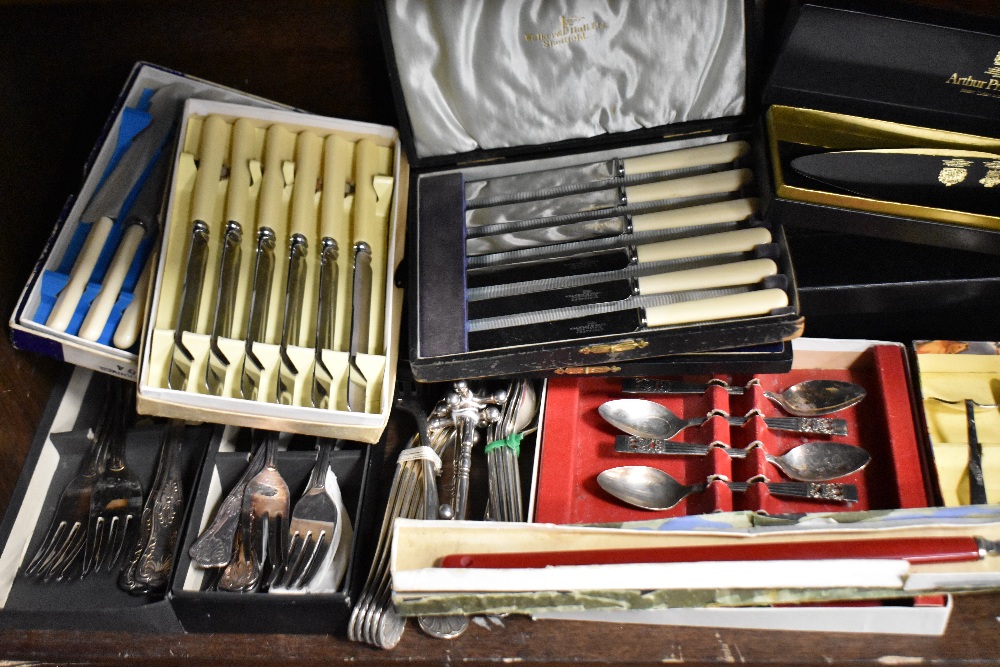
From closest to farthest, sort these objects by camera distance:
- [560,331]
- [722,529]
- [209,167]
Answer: [722,529] < [560,331] < [209,167]

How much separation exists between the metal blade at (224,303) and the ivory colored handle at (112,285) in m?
0.11

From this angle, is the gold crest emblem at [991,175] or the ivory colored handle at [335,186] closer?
the gold crest emblem at [991,175]

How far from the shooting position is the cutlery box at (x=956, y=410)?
832mm

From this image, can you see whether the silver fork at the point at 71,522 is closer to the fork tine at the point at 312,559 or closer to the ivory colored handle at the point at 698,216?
the fork tine at the point at 312,559

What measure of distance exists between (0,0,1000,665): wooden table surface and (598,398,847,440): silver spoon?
8.3 inches

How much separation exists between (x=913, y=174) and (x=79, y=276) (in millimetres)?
875

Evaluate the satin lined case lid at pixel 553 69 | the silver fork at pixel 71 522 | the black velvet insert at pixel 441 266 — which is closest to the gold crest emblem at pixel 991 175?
the satin lined case lid at pixel 553 69

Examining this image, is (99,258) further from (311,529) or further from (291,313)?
(311,529)

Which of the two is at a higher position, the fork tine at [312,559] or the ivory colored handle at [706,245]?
the ivory colored handle at [706,245]

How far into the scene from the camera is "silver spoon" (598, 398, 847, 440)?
91cm

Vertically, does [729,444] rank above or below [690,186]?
below

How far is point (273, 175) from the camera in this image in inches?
38.7

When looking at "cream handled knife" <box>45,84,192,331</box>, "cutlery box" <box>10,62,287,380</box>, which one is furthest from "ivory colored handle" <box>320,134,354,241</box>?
"cream handled knife" <box>45,84,192,331</box>

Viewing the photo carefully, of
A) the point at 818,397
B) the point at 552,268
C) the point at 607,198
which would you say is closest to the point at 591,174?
the point at 607,198
